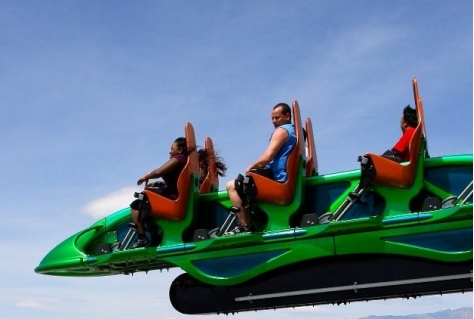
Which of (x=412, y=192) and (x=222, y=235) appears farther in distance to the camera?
(x=222, y=235)

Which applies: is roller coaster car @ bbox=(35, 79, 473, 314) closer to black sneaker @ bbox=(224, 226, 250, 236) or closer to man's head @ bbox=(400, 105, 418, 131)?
black sneaker @ bbox=(224, 226, 250, 236)

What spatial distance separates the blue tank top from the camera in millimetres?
7055

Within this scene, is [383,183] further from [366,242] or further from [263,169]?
[263,169]

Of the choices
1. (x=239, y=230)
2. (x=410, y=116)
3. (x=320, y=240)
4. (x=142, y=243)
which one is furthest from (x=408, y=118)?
(x=142, y=243)

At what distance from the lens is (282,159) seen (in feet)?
23.3

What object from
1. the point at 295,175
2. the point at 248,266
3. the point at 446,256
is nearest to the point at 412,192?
the point at 446,256

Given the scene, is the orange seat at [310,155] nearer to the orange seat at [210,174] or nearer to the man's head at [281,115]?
the man's head at [281,115]

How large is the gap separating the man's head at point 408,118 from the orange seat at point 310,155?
1224mm

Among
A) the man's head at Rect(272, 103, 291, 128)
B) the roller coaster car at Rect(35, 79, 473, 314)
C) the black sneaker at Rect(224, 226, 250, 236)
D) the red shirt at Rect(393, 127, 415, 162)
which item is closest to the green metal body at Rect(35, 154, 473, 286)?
the roller coaster car at Rect(35, 79, 473, 314)

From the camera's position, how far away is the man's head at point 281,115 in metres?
7.44

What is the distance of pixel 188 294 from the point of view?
25.6 feet

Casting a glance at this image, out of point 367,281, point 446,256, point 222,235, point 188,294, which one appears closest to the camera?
point 446,256

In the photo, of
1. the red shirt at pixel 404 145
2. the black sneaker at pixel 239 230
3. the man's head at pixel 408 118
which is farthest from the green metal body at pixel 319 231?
the man's head at pixel 408 118

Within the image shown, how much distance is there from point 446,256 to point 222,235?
233 centimetres
